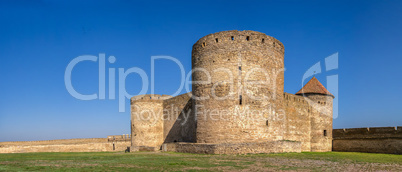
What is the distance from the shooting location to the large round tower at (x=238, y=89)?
747 inches

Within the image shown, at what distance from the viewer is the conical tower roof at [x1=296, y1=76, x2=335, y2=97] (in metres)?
25.7

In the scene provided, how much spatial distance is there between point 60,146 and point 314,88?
21533mm

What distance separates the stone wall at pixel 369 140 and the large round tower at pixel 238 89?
811 centimetres

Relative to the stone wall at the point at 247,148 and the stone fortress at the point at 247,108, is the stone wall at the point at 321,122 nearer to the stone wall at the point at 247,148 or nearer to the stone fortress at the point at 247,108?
the stone fortress at the point at 247,108

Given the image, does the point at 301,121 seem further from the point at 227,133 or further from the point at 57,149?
the point at 57,149

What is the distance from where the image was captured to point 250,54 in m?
19.3

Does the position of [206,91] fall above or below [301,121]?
above

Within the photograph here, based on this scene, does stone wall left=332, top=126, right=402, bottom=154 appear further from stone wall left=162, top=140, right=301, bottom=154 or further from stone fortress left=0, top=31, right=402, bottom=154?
stone wall left=162, top=140, right=301, bottom=154

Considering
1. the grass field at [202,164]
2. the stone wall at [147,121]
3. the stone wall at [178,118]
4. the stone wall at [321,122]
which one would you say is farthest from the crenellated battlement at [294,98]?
the stone wall at [147,121]

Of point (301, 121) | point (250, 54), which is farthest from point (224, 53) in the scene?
point (301, 121)

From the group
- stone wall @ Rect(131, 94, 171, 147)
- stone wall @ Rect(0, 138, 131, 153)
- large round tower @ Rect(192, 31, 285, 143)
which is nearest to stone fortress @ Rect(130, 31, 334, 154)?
large round tower @ Rect(192, 31, 285, 143)

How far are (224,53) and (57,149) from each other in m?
16.5

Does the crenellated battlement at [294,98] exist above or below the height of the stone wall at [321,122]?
above

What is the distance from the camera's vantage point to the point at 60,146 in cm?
2636
